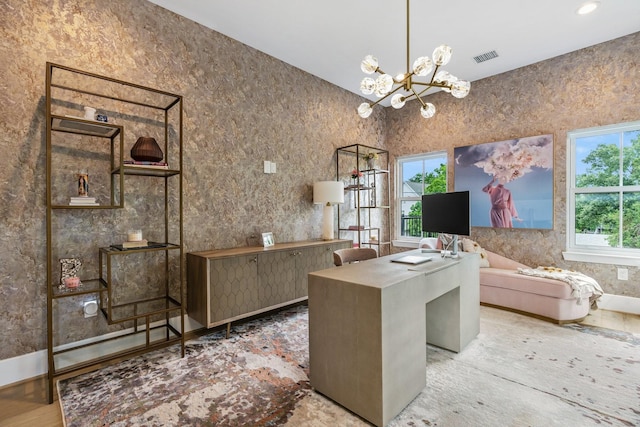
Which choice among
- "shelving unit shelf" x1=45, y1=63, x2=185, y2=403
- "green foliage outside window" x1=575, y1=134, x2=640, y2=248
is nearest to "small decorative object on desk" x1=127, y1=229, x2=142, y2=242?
"shelving unit shelf" x1=45, y1=63, x2=185, y2=403

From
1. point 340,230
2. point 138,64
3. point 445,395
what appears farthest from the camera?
point 340,230

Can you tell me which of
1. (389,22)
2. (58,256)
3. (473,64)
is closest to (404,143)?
(473,64)

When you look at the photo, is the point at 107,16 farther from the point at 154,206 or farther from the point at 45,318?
the point at 45,318

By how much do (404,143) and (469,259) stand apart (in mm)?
3094

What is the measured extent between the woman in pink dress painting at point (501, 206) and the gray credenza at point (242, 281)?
2.74m

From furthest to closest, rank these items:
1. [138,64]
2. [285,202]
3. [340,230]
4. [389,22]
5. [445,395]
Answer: [340,230] → [285,202] → [389,22] → [138,64] → [445,395]

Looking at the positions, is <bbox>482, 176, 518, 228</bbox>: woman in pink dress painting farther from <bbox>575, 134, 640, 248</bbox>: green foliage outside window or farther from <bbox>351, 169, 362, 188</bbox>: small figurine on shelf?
<bbox>351, 169, 362, 188</bbox>: small figurine on shelf

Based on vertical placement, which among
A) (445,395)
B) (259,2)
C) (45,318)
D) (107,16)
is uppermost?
(259,2)

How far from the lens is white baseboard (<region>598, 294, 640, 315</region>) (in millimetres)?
3231

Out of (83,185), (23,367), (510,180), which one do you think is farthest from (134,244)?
(510,180)

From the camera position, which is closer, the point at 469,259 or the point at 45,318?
the point at 45,318

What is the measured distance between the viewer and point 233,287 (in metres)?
2.67

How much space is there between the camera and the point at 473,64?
12.5 ft

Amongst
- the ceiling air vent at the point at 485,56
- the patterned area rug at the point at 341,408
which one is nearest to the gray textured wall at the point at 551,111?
the ceiling air vent at the point at 485,56
